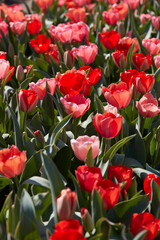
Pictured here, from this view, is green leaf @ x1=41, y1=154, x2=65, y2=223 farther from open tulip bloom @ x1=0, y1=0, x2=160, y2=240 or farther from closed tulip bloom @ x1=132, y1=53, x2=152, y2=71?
closed tulip bloom @ x1=132, y1=53, x2=152, y2=71

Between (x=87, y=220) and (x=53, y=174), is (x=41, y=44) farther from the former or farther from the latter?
(x=87, y=220)

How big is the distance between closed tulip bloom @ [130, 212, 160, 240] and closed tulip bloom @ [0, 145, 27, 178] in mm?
399

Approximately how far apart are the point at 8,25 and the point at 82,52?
105 centimetres

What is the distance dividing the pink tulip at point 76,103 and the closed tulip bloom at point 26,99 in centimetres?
13

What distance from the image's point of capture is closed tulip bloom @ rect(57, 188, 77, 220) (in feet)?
3.26

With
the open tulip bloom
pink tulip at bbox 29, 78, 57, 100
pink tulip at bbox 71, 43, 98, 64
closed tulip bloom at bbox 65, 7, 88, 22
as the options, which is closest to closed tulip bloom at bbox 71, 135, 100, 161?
the open tulip bloom

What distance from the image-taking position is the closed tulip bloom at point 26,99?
5.10 ft

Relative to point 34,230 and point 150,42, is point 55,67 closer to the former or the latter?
point 150,42

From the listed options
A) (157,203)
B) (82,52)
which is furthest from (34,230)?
(82,52)

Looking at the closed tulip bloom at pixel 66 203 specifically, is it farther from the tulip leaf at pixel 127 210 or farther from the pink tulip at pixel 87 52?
Result: the pink tulip at pixel 87 52

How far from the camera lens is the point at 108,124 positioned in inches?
52.8

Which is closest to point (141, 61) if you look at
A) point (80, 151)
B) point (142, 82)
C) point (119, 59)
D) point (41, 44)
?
point (119, 59)

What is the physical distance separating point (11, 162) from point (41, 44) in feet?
4.68

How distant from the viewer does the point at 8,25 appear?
292 cm
